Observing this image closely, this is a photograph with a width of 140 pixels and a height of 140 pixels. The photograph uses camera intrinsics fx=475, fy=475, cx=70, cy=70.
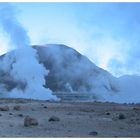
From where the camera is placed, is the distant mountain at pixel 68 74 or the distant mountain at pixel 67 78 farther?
the distant mountain at pixel 68 74

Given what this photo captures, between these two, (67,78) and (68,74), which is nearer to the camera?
(67,78)

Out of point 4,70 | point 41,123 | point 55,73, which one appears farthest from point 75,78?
point 41,123

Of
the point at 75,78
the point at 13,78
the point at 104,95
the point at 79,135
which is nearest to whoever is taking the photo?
the point at 79,135

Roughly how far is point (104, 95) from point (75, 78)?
4.45 m

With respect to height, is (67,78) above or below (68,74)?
below

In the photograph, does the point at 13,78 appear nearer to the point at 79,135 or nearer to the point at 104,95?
the point at 104,95

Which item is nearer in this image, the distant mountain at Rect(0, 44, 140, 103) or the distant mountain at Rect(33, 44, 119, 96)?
the distant mountain at Rect(0, 44, 140, 103)

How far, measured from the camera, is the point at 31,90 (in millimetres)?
48969

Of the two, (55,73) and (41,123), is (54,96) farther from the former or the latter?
(41,123)

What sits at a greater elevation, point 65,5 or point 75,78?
point 75,78

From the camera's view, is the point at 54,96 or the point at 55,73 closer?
the point at 54,96

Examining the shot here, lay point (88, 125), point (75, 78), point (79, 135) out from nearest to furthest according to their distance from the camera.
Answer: point (79, 135)
point (88, 125)
point (75, 78)

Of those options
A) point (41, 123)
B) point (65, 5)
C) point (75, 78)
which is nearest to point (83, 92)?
point (75, 78)

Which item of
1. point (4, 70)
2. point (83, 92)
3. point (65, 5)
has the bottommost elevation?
point (65, 5)
